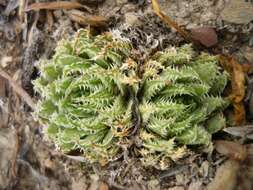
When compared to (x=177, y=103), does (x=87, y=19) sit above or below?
above

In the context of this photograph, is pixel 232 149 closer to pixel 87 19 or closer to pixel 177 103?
pixel 177 103

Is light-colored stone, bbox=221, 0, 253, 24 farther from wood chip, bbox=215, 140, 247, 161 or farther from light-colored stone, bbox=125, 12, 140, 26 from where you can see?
wood chip, bbox=215, 140, 247, 161

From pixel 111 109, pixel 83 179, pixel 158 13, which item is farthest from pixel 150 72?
pixel 83 179

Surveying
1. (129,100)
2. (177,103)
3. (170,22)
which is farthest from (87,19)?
(177,103)

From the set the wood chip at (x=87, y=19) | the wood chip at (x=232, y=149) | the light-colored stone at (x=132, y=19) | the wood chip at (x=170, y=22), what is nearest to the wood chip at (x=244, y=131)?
the wood chip at (x=232, y=149)

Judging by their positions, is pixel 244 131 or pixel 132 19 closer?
pixel 244 131

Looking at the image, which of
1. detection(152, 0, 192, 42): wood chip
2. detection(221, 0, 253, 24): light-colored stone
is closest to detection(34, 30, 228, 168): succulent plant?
detection(152, 0, 192, 42): wood chip

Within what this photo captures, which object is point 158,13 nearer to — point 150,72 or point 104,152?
point 150,72
